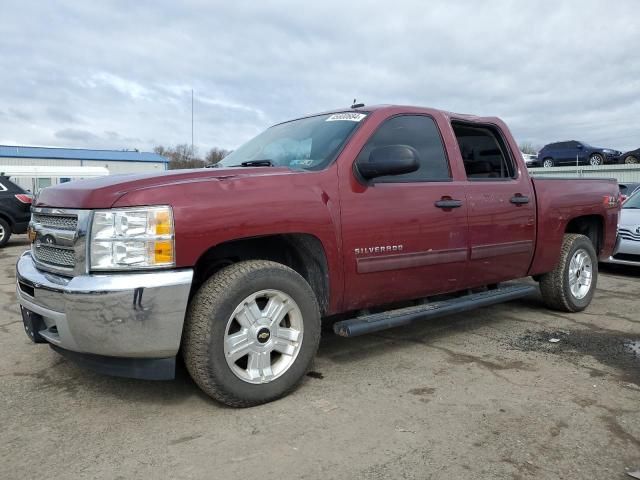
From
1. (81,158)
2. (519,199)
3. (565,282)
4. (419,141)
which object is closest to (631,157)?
(565,282)

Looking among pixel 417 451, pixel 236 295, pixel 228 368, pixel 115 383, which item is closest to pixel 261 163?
pixel 236 295

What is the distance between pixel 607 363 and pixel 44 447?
3.72 meters

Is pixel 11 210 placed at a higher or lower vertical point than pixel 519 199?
lower

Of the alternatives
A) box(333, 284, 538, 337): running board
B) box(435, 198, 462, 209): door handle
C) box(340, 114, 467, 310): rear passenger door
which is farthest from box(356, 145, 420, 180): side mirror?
box(333, 284, 538, 337): running board

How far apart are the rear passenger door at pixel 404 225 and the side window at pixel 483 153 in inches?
15.8

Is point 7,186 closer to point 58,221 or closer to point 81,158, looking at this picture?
point 58,221

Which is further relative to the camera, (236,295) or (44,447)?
(236,295)

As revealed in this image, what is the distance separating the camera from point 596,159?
979 inches

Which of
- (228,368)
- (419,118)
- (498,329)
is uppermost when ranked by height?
(419,118)

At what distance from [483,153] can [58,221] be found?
11.7 feet

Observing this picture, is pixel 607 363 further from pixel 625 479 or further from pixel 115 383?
pixel 115 383

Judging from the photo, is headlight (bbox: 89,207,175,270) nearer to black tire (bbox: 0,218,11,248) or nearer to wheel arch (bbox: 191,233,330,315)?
wheel arch (bbox: 191,233,330,315)

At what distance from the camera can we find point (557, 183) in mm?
5105

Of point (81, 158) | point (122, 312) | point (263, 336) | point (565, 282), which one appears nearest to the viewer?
point (122, 312)
